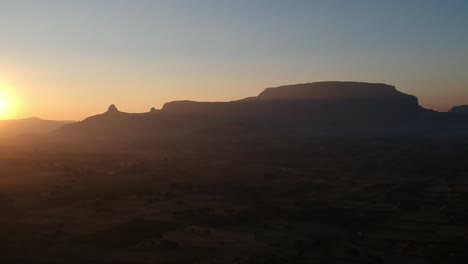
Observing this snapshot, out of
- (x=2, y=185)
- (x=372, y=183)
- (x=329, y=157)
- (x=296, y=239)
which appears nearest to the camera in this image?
(x=296, y=239)

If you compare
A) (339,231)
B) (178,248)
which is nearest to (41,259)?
(178,248)

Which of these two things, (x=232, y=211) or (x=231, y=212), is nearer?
(x=231, y=212)

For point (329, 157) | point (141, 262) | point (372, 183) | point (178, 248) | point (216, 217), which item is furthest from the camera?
point (329, 157)

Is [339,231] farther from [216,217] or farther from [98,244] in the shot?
[98,244]

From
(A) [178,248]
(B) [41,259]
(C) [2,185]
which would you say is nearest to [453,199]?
(A) [178,248]

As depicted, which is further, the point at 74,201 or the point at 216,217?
the point at 74,201

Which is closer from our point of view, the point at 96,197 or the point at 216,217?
the point at 216,217

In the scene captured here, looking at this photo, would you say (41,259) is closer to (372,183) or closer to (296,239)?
(296,239)

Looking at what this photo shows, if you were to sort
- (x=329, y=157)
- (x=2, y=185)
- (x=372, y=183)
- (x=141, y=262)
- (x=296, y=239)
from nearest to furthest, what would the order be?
(x=141, y=262) < (x=296, y=239) < (x=2, y=185) < (x=372, y=183) < (x=329, y=157)

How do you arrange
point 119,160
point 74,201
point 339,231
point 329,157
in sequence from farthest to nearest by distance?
point 329,157 → point 119,160 → point 74,201 → point 339,231
